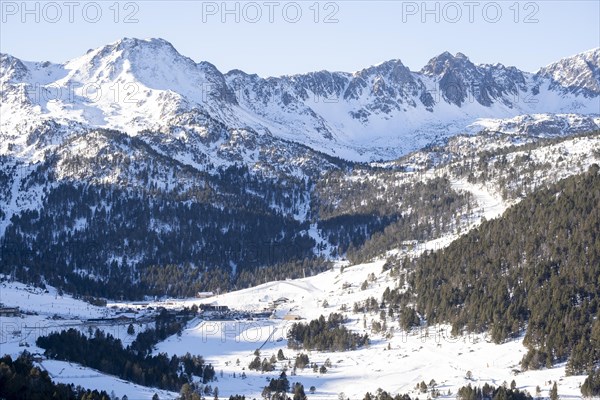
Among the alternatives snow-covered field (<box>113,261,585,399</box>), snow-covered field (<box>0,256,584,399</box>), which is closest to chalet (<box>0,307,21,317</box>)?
snow-covered field (<box>0,256,584,399</box>)

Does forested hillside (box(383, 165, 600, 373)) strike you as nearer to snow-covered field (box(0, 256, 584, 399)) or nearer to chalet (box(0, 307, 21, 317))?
snow-covered field (box(0, 256, 584, 399))

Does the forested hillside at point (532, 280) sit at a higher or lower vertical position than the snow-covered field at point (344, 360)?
higher

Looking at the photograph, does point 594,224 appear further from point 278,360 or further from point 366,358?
point 278,360

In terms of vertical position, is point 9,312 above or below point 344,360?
above

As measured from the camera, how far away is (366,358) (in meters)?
161

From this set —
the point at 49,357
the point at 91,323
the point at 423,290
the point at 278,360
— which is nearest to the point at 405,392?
the point at 278,360

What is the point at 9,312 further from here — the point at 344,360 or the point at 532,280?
the point at 532,280

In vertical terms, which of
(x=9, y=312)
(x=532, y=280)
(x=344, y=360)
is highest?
(x=532, y=280)

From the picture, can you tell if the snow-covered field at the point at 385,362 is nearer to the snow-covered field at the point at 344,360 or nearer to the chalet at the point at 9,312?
the snow-covered field at the point at 344,360

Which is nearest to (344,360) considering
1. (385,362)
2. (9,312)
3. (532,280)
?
(385,362)

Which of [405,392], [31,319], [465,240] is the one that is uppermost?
[465,240]

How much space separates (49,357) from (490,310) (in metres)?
81.2

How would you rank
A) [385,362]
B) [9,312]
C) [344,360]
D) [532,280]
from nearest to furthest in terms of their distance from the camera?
1. [385,362]
2. [344,360]
3. [532,280]
4. [9,312]

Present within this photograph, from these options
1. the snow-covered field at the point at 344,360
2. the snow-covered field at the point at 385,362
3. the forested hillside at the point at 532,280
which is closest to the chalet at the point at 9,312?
the snow-covered field at the point at 344,360
